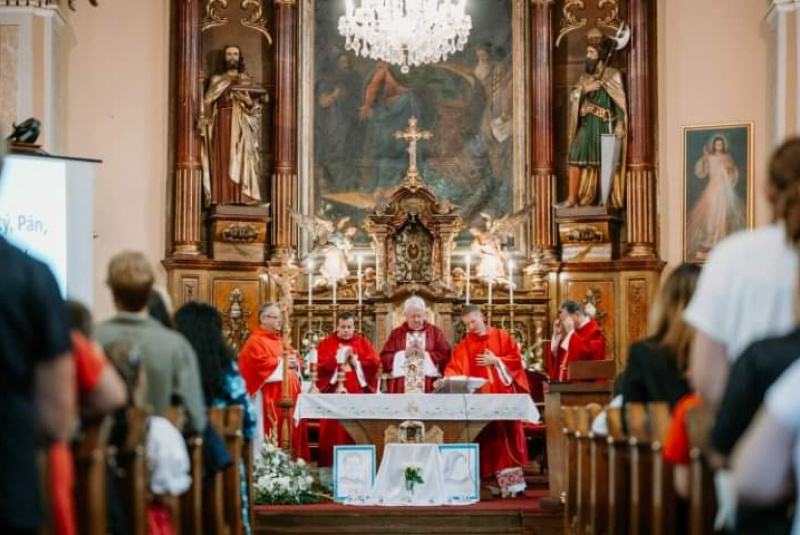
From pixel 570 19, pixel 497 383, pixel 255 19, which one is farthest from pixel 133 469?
pixel 570 19

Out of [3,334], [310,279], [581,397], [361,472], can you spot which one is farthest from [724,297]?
[310,279]

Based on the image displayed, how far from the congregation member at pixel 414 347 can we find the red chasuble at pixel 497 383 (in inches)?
9.2

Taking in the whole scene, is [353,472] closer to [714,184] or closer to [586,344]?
[586,344]

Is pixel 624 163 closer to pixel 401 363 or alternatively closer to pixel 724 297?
pixel 401 363

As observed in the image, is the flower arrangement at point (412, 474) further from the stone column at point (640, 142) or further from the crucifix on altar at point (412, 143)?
the stone column at point (640, 142)

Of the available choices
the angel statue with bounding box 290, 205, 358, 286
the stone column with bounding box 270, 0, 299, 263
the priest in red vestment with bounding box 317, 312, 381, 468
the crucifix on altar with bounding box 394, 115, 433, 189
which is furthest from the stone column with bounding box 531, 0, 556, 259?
the priest in red vestment with bounding box 317, 312, 381, 468

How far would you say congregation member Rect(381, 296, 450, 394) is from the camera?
13.3 meters

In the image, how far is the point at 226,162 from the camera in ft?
51.1

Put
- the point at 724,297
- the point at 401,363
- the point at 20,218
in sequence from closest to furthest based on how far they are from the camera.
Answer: the point at 724,297
the point at 20,218
the point at 401,363

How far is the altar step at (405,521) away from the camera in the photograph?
10914 mm

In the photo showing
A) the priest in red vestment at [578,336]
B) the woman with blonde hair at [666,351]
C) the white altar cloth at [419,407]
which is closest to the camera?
the woman with blonde hair at [666,351]

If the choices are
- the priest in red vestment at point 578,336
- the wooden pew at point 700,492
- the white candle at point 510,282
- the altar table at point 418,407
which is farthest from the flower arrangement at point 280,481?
the wooden pew at point 700,492

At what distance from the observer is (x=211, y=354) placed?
7.08m

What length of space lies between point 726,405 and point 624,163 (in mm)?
11955
